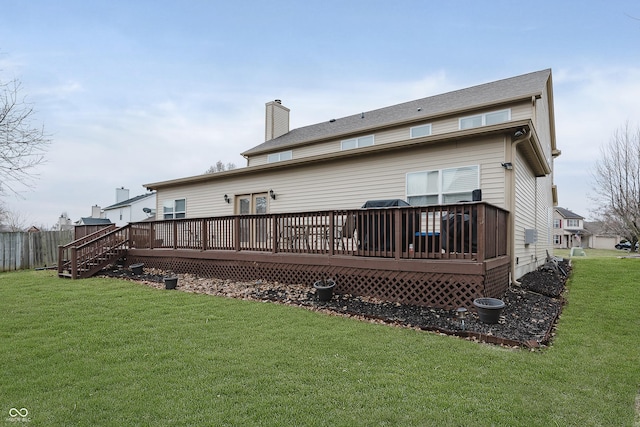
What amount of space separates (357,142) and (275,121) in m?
6.06

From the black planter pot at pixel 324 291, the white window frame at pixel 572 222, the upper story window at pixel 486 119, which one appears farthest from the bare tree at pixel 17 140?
the white window frame at pixel 572 222

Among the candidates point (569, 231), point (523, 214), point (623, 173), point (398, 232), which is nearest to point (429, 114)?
point (523, 214)

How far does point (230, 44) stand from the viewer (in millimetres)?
12227

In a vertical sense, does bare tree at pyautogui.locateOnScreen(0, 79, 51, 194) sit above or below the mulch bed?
above

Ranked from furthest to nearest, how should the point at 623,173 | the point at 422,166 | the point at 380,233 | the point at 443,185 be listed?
the point at 623,173 < the point at 422,166 < the point at 443,185 < the point at 380,233

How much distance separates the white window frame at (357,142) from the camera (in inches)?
519

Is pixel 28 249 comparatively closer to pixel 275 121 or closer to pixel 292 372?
pixel 275 121

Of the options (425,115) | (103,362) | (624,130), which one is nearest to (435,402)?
(103,362)

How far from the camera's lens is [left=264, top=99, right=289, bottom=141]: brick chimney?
695 inches

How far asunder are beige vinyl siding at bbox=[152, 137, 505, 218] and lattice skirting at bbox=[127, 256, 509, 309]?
2.29 metres

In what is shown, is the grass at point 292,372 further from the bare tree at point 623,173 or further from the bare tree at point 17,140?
the bare tree at point 623,173

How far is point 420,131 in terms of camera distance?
12.2 metres

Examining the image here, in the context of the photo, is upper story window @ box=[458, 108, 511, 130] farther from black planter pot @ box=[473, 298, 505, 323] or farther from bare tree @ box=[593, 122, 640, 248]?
bare tree @ box=[593, 122, 640, 248]

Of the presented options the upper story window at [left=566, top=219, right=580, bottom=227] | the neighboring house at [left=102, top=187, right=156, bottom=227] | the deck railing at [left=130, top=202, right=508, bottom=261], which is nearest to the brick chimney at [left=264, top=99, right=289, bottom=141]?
the deck railing at [left=130, top=202, right=508, bottom=261]
